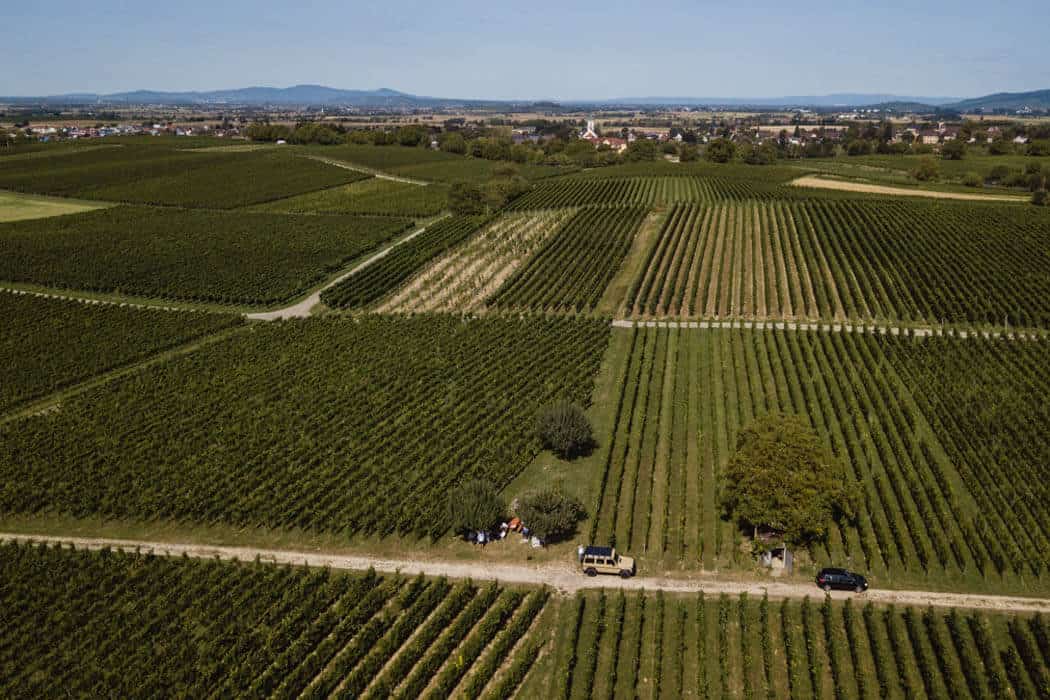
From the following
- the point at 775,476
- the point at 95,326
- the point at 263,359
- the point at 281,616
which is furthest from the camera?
the point at 95,326

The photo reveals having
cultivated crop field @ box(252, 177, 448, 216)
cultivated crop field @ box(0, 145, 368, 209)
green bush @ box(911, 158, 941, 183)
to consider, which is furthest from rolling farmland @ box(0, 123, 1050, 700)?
green bush @ box(911, 158, 941, 183)

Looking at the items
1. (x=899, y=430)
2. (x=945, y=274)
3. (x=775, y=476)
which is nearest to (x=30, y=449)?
(x=775, y=476)

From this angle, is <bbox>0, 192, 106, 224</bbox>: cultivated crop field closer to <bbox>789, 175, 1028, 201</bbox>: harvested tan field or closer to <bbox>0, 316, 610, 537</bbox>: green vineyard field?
<bbox>0, 316, 610, 537</bbox>: green vineyard field

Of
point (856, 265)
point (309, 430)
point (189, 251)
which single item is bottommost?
point (309, 430)

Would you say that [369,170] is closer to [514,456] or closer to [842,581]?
[514,456]

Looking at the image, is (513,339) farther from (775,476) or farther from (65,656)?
(65,656)

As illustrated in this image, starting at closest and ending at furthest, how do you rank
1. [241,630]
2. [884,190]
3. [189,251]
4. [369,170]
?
[241,630], [189,251], [884,190], [369,170]

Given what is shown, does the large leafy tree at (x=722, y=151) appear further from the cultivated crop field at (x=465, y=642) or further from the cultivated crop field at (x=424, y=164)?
the cultivated crop field at (x=465, y=642)

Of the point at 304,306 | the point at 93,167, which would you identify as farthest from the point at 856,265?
the point at 93,167
